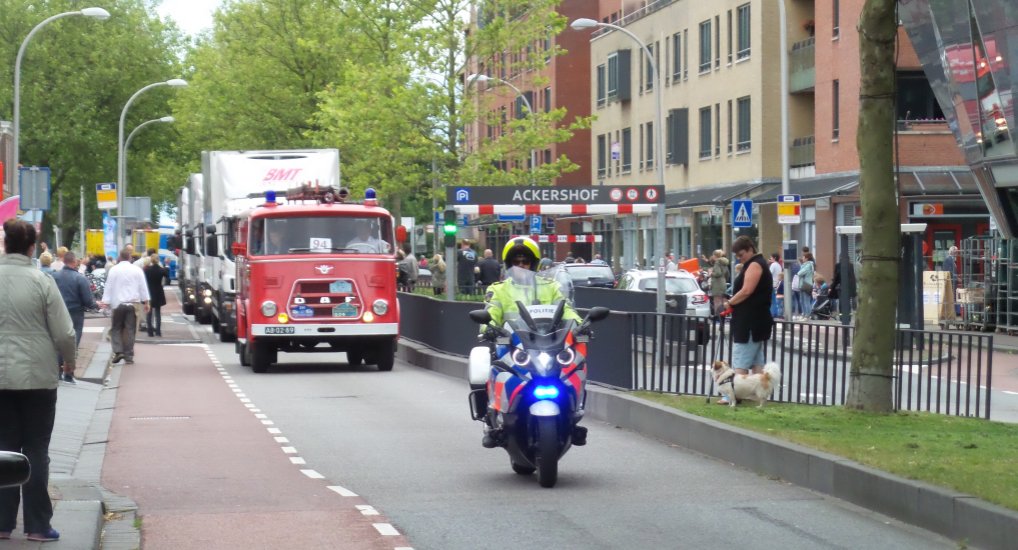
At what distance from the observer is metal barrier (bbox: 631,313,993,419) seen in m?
15.8

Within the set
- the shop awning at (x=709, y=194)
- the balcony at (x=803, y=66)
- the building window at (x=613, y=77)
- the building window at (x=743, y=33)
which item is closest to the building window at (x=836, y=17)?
the balcony at (x=803, y=66)

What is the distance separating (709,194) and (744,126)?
3.22 metres

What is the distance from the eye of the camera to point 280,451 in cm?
1495

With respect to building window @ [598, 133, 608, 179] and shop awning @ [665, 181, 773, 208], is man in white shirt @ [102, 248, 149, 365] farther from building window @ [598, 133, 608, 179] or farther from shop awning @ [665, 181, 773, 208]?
building window @ [598, 133, 608, 179]

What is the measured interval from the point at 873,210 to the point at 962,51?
2163cm

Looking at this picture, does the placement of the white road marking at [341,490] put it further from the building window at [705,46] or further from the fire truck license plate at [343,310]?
the building window at [705,46]

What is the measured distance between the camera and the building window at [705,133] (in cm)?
6525

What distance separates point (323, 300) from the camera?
26344 mm

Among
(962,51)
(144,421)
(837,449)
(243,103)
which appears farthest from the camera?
(243,103)

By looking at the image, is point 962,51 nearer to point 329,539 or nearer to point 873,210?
point 873,210

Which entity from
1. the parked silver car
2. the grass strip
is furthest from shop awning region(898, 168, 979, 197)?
the grass strip

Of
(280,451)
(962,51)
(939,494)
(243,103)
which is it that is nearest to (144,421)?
(280,451)

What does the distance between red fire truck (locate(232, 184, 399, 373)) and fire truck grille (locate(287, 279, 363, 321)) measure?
1 centimetres

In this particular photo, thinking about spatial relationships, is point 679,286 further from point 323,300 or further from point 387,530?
point 387,530
